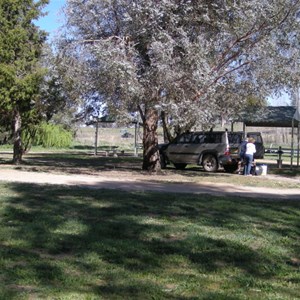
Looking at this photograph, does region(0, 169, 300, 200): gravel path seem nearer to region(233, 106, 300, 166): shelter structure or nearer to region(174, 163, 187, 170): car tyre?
region(174, 163, 187, 170): car tyre

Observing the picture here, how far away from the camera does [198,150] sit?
72.3ft

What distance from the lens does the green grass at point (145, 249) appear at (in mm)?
5062

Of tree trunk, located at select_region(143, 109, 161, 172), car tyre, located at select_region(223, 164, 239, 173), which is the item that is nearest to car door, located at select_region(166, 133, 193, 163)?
car tyre, located at select_region(223, 164, 239, 173)

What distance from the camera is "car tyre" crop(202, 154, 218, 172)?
21472 mm

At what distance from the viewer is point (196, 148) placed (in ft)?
72.6

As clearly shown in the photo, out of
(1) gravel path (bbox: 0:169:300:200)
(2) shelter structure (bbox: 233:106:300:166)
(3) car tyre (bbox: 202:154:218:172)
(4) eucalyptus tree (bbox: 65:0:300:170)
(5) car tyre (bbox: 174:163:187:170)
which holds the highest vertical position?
(4) eucalyptus tree (bbox: 65:0:300:170)

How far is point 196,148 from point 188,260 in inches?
634

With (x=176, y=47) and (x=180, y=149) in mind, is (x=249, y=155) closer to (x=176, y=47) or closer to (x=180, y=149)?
(x=180, y=149)

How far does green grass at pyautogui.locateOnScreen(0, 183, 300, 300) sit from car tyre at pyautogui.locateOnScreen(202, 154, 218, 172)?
1098cm

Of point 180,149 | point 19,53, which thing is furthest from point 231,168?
point 19,53

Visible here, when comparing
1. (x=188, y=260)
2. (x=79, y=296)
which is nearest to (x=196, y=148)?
(x=188, y=260)

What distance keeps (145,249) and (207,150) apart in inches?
607

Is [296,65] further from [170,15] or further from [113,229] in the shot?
[113,229]

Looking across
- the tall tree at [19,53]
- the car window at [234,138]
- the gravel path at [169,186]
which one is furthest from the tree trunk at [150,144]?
the tall tree at [19,53]
